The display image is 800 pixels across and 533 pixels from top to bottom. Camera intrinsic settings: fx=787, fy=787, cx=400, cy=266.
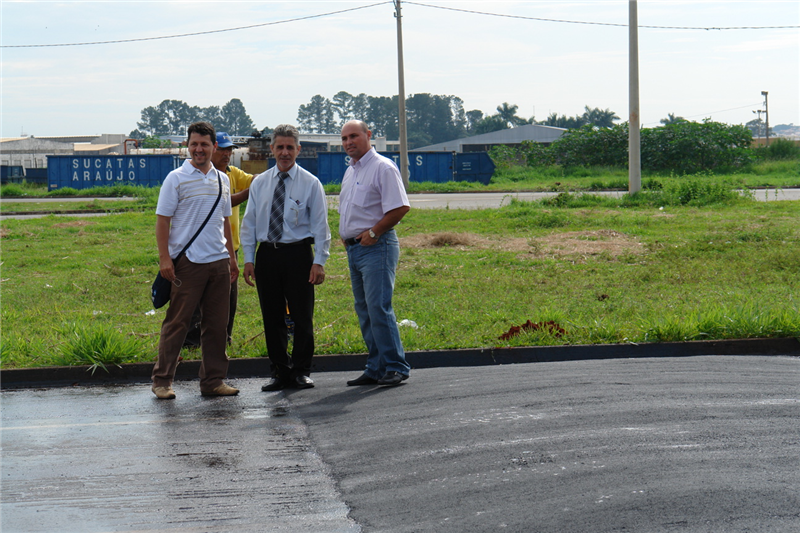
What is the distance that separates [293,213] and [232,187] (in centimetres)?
135

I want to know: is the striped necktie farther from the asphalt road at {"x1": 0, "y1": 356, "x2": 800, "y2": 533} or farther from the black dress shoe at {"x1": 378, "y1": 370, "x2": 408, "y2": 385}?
the black dress shoe at {"x1": 378, "y1": 370, "x2": 408, "y2": 385}

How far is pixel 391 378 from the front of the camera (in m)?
6.33

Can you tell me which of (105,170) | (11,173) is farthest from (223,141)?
(11,173)

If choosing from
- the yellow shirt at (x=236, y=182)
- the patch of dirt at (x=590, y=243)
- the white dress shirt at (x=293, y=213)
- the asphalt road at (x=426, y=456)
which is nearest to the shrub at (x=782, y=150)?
Answer: the patch of dirt at (x=590, y=243)

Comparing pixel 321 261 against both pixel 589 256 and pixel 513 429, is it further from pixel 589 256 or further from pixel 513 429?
pixel 589 256

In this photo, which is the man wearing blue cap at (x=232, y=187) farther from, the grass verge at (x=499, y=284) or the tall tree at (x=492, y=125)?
the tall tree at (x=492, y=125)

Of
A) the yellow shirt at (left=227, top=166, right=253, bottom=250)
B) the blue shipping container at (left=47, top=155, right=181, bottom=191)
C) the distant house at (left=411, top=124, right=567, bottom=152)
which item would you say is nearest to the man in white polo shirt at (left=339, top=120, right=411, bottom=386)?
the yellow shirt at (left=227, top=166, right=253, bottom=250)

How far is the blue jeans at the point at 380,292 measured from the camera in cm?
621

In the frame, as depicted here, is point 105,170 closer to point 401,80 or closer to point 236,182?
point 401,80

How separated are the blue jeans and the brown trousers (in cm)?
105

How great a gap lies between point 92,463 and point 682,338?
5.33 meters

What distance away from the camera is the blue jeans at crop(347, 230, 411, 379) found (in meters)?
6.21

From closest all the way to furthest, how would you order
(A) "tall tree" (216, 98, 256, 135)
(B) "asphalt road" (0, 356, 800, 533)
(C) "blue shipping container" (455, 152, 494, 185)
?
(B) "asphalt road" (0, 356, 800, 533) → (C) "blue shipping container" (455, 152, 494, 185) → (A) "tall tree" (216, 98, 256, 135)

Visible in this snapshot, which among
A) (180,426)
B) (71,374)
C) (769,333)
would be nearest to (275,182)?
(180,426)
